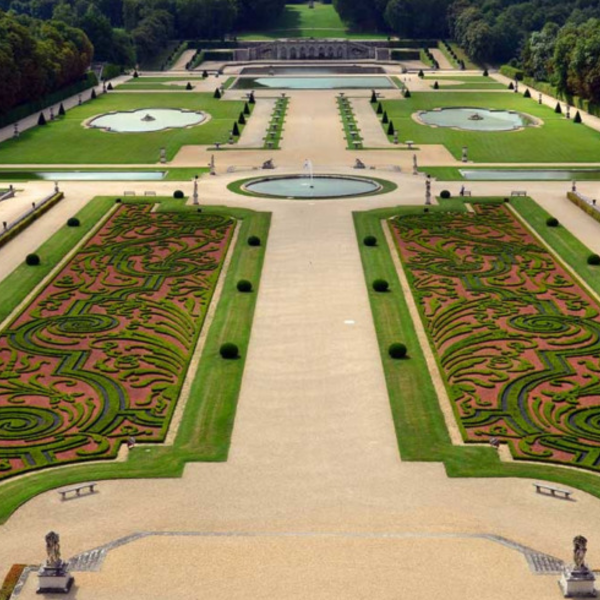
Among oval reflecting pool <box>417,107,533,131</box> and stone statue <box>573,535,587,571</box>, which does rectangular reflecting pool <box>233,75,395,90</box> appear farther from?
stone statue <box>573,535,587,571</box>

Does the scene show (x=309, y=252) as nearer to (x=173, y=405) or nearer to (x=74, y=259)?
(x=74, y=259)

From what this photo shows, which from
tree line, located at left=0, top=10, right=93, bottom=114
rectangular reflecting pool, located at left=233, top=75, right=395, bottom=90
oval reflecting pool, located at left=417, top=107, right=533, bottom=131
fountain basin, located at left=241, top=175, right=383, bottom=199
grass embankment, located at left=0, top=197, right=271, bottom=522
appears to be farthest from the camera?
rectangular reflecting pool, located at left=233, top=75, right=395, bottom=90

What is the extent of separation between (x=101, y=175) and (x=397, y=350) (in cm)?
4398

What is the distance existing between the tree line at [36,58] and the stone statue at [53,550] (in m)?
79.9

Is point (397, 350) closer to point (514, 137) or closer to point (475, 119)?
Answer: point (514, 137)

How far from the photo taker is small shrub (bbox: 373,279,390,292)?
4784 cm

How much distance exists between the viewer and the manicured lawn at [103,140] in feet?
280

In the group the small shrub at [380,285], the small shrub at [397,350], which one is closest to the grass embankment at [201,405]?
the small shrub at [380,285]

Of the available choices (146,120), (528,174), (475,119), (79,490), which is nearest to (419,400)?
(79,490)

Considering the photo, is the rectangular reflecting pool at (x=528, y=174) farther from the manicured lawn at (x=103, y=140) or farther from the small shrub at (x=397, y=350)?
the small shrub at (x=397, y=350)

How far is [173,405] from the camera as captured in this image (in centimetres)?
3572

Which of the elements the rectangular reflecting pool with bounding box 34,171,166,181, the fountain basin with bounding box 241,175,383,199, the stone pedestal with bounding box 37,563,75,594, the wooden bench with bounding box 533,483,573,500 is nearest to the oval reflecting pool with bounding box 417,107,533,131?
the fountain basin with bounding box 241,175,383,199

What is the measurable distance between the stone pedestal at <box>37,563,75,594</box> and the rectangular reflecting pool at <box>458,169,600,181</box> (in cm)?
5573

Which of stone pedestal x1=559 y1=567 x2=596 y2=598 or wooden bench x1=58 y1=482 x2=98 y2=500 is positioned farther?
wooden bench x1=58 y1=482 x2=98 y2=500
